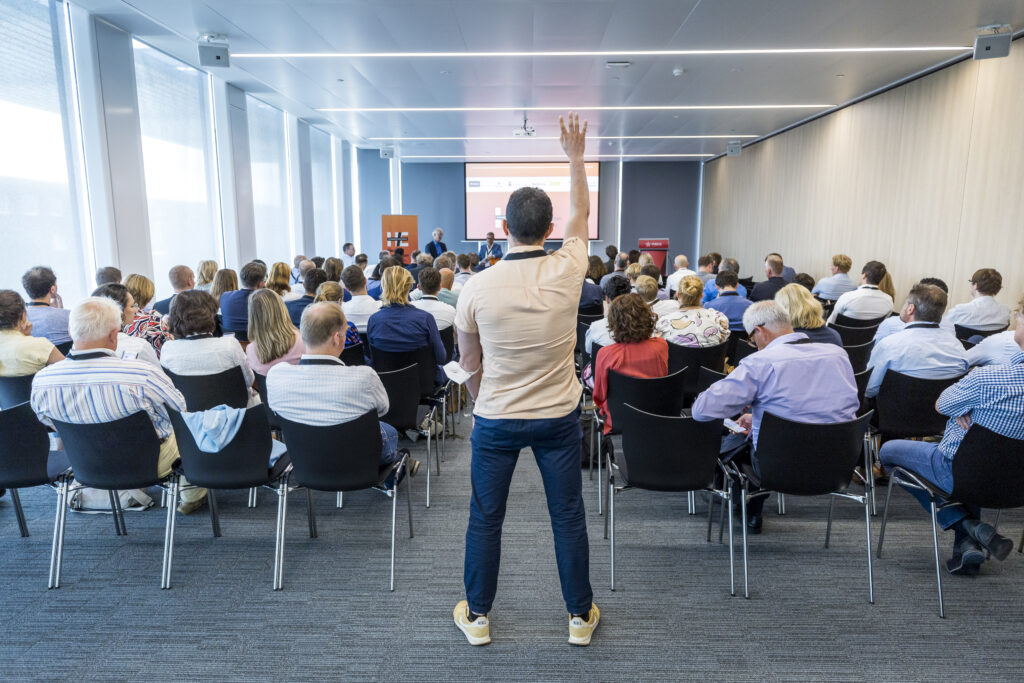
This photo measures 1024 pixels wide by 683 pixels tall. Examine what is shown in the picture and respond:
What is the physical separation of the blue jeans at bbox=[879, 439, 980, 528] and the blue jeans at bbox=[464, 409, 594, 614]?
1.73 metres

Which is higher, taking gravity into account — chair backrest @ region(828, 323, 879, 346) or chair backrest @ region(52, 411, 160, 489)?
chair backrest @ region(828, 323, 879, 346)

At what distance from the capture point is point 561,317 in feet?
6.88

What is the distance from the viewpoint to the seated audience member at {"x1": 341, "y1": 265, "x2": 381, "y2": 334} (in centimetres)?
508

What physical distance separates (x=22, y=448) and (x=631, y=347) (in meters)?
2.98

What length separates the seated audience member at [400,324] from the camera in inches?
165

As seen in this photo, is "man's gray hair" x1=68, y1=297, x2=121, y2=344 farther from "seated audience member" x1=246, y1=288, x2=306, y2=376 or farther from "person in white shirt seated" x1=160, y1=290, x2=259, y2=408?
"seated audience member" x1=246, y1=288, x2=306, y2=376

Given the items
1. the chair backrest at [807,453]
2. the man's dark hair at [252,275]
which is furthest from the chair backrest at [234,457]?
the man's dark hair at [252,275]

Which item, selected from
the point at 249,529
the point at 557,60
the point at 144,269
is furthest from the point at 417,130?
the point at 249,529

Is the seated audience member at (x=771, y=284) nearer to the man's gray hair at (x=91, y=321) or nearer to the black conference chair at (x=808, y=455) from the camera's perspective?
the black conference chair at (x=808, y=455)

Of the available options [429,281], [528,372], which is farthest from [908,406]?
[429,281]

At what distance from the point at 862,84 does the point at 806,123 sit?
119 inches

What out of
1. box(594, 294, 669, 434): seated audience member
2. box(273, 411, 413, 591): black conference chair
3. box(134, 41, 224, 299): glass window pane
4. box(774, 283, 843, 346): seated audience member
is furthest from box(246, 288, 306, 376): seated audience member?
box(134, 41, 224, 299): glass window pane

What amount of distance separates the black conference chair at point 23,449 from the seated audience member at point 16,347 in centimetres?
71

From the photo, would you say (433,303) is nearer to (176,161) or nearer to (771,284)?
(771,284)
